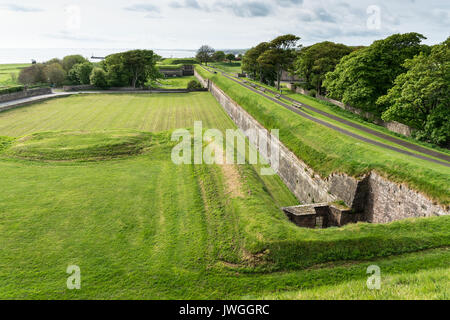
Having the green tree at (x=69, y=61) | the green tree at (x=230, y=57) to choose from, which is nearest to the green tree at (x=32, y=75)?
the green tree at (x=69, y=61)

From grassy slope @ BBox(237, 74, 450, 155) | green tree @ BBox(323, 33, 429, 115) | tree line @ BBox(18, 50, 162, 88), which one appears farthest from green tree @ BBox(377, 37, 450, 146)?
tree line @ BBox(18, 50, 162, 88)

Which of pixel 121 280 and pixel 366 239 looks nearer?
pixel 121 280

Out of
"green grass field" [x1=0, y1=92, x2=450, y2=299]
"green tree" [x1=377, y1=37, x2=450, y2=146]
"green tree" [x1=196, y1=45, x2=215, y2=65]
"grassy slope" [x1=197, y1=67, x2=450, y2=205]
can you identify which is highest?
"green tree" [x1=196, y1=45, x2=215, y2=65]

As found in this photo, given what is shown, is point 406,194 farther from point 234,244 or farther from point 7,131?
point 7,131

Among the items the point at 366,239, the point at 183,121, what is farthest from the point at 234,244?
the point at 183,121

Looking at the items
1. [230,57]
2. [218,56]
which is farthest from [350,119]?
[218,56]

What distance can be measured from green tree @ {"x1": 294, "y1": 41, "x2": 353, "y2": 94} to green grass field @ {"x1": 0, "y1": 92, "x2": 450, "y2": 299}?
32742 millimetres

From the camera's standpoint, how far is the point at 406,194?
1250 centimetres

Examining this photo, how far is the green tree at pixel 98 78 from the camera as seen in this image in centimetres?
5797

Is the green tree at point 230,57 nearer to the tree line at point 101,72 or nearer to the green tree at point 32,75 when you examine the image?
the tree line at point 101,72

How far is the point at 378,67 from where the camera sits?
2984 centimetres

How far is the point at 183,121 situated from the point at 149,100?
17.1m

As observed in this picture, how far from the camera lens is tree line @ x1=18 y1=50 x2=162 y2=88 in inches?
2285

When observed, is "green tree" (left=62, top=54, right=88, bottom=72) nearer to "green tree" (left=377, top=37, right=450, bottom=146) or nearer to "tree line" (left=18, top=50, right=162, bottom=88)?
"tree line" (left=18, top=50, right=162, bottom=88)
